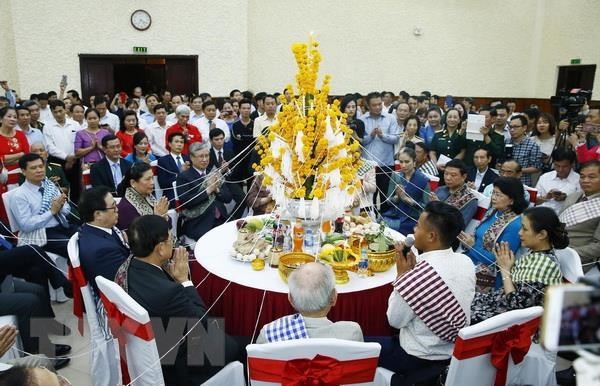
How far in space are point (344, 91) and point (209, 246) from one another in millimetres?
9400

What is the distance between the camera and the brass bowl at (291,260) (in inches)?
98.3

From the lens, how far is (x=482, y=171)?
442cm

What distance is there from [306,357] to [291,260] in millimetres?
988

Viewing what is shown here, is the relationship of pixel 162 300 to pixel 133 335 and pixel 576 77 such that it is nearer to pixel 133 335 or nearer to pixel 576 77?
pixel 133 335

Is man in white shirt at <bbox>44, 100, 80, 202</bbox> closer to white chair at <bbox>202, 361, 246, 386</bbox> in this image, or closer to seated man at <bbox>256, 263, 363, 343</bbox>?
white chair at <bbox>202, 361, 246, 386</bbox>

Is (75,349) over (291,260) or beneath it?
beneath

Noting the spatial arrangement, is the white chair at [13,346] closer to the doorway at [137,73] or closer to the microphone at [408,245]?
the microphone at [408,245]

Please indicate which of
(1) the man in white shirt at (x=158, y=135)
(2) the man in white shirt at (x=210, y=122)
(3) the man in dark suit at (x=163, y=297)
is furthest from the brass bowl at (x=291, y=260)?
(2) the man in white shirt at (x=210, y=122)

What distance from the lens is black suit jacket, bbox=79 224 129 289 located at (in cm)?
249

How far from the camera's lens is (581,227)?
10.7ft

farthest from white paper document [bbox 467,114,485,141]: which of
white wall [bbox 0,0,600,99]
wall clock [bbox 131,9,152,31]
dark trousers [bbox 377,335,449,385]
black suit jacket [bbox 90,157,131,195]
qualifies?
wall clock [bbox 131,9,152,31]

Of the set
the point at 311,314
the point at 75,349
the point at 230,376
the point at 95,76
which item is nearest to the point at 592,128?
the point at 311,314

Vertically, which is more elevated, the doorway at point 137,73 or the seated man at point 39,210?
the doorway at point 137,73

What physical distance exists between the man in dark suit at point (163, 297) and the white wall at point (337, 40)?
8874 mm
